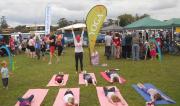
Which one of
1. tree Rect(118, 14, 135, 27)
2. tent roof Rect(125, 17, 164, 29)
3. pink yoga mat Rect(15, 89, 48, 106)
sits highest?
tree Rect(118, 14, 135, 27)

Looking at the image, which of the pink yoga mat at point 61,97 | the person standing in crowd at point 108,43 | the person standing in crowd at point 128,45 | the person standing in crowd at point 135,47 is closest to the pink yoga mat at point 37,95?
the pink yoga mat at point 61,97

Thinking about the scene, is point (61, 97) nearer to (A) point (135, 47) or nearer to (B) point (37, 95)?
(B) point (37, 95)

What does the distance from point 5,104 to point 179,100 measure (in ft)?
15.5

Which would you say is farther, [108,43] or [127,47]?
[127,47]

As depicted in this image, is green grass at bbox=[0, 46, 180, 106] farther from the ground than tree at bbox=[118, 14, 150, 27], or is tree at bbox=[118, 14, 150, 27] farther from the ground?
tree at bbox=[118, 14, 150, 27]

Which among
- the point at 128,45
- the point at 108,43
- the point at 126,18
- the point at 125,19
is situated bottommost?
the point at 128,45

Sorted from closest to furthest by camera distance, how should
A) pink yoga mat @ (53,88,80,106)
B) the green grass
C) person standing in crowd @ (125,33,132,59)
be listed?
1. pink yoga mat @ (53,88,80,106)
2. the green grass
3. person standing in crowd @ (125,33,132,59)

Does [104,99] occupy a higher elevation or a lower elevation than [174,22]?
lower

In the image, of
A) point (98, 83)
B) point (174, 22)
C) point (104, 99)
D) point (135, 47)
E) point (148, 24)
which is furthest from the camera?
point (148, 24)

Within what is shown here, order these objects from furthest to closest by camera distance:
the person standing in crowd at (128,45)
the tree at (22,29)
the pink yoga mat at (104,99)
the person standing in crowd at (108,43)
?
the tree at (22,29)
the person standing in crowd at (128,45)
the person standing in crowd at (108,43)
the pink yoga mat at (104,99)

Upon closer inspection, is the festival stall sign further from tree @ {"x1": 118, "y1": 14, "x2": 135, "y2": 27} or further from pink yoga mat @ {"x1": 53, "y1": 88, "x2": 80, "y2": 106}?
tree @ {"x1": 118, "y1": 14, "x2": 135, "y2": 27}

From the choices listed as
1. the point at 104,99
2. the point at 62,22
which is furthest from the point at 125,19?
the point at 104,99

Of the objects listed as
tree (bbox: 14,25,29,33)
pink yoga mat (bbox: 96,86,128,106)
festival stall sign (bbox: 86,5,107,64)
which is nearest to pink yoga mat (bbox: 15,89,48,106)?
pink yoga mat (bbox: 96,86,128,106)

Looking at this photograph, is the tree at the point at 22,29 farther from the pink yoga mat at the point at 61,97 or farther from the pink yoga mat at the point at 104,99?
the pink yoga mat at the point at 104,99
